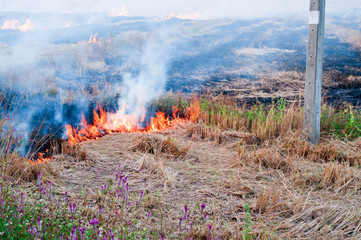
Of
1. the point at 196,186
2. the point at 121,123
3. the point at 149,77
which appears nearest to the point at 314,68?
the point at 196,186

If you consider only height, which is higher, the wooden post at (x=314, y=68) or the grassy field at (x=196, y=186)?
the wooden post at (x=314, y=68)

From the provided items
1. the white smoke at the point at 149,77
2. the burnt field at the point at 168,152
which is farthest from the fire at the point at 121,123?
the white smoke at the point at 149,77

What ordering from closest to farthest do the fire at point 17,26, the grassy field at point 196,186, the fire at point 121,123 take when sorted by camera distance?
1. the grassy field at point 196,186
2. the fire at point 121,123
3. the fire at point 17,26

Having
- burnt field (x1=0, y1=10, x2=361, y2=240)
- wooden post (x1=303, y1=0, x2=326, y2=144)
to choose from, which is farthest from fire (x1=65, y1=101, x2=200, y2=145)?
wooden post (x1=303, y1=0, x2=326, y2=144)

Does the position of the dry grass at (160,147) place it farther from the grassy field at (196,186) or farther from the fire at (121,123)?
the fire at (121,123)

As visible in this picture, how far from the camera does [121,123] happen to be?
6.73 meters

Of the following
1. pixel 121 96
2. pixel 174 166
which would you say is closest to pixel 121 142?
pixel 174 166

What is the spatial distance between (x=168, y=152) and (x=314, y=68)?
2427 millimetres

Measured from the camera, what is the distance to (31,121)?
648 centimetres

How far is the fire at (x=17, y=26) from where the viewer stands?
19859 millimetres

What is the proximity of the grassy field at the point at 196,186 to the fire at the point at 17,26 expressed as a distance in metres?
16.8

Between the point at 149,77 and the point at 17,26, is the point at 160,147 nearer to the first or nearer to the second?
the point at 149,77

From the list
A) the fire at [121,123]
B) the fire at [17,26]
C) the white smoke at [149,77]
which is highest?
the fire at [17,26]

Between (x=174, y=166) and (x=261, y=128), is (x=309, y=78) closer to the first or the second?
(x=261, y=128)
